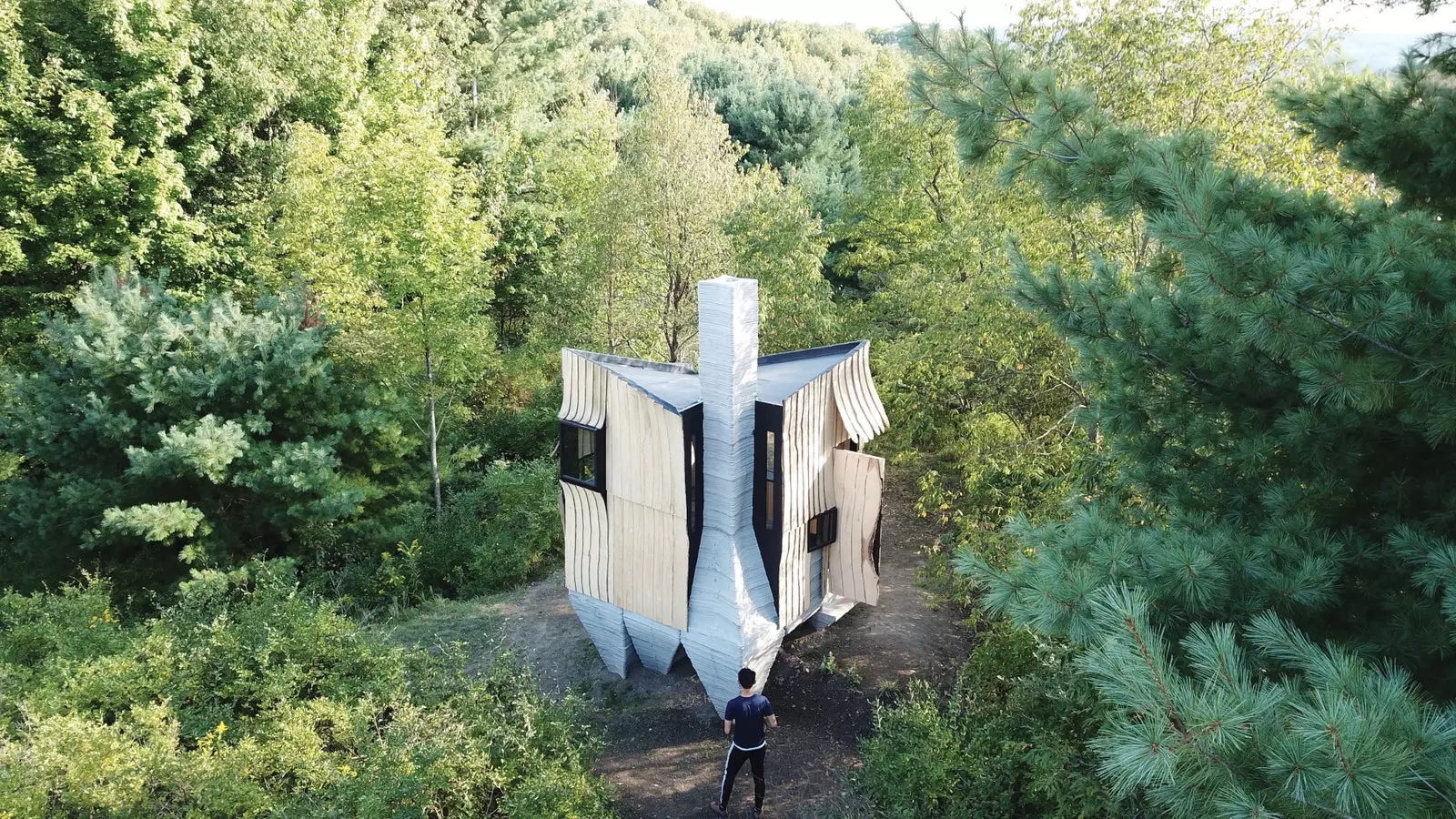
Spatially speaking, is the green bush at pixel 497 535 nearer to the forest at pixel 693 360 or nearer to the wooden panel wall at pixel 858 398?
the forest at pixel 693 360

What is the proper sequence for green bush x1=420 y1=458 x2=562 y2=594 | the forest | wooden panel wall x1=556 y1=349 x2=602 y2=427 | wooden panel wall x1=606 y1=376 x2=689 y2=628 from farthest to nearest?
green bush x1=420 y1=458 x2=562 y2=594, wooden panel wall x1=556 y1=349 x2=602 y2=427, wooden panel wall x1=606 y1=376 x2=689 y2=628, the forest

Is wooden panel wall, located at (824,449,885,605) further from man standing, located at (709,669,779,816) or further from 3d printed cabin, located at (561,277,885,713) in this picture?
man standing, located at (709,669,779,816)

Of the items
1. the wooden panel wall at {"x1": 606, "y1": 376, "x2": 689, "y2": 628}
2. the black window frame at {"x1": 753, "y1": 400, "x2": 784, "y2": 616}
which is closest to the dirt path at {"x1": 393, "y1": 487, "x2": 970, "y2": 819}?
the wooden panel wall at {"x1": 606, "y1": 376, "x2": 689, "y2": 628}

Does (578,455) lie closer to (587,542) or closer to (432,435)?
(587,542)

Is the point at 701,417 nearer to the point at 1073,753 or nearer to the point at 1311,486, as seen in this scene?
the point at 1073,753

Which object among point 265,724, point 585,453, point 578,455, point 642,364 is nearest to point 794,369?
point 642,364
